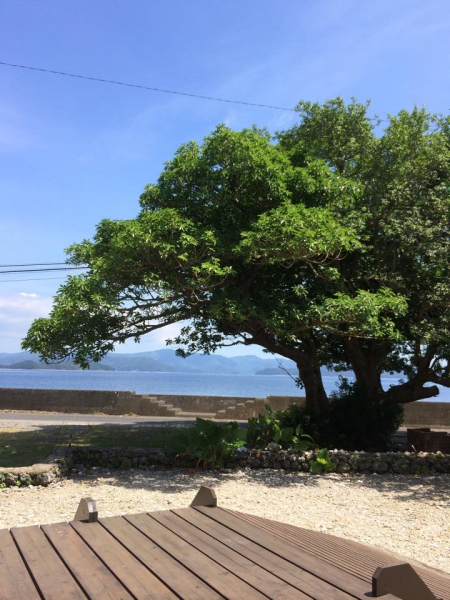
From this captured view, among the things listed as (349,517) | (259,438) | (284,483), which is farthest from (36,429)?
(349,517)

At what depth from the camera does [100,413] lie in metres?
23.8

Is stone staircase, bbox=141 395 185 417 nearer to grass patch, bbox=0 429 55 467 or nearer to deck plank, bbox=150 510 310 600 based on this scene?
grass patch, bbox=0 429 55 467

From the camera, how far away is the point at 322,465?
11734 mm

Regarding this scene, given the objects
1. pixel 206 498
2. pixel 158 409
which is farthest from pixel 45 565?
pixel 158 409

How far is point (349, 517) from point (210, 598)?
5.81 meters

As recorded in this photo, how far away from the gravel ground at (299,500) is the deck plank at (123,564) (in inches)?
155

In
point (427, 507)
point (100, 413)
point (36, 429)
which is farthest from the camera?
point (100, 413)

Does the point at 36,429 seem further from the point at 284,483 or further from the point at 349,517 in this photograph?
the point at 349,517

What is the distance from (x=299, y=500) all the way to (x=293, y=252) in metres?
4.71

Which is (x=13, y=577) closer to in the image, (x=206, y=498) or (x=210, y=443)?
(x=206, y=498)

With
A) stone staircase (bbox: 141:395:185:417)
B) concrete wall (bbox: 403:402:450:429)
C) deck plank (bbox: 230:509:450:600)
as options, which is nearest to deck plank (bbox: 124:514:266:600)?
deck plank (bbox: 230:509:450:600)

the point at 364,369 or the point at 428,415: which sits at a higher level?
the point at 364,369

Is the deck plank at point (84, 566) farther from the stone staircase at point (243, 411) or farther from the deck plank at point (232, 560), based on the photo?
the stone staircase at point (243, 411)

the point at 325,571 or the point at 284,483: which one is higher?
the point at 325,571
